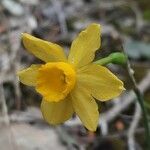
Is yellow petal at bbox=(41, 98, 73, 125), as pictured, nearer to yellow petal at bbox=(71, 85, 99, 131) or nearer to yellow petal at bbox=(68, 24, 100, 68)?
yellow petal at bbox=(71, 85, 99, 131)

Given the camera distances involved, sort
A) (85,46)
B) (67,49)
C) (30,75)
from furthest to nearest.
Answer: (67,49) → (30,75) → (85,46)

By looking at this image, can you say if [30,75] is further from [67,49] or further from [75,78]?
[67,49]

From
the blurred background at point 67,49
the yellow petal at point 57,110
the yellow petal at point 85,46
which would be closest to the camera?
the yellow petal at point 85,46

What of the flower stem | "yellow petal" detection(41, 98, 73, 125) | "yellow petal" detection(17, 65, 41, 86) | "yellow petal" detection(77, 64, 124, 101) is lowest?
"yellow petal" detection(41, 98, 73, 125)

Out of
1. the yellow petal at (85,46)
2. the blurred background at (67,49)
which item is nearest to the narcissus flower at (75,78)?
the yellow petal at (85,46)

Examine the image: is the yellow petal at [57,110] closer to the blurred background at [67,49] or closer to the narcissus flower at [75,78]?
the narcissus flower at [75,78]

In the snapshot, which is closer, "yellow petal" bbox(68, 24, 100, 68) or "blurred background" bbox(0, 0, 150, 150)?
"yellow petal" bbox(68, 24, 100, 68)

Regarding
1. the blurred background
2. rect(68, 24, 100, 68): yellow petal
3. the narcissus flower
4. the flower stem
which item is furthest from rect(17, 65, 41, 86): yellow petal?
the blurred background

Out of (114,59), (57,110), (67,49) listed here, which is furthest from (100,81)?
(67,49)
